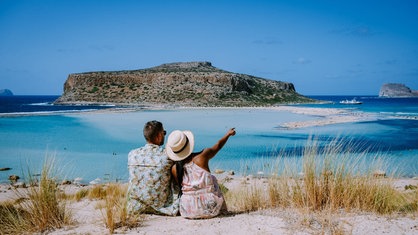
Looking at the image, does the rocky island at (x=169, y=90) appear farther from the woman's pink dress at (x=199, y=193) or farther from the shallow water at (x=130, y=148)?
the woman's pink dress at (x=199, y=193)

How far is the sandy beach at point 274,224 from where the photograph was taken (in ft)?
13.8

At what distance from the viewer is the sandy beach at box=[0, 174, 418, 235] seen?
419 cm

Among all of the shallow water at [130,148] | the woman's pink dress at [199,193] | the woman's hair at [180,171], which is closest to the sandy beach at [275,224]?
the woman's pink dress at [199,193]

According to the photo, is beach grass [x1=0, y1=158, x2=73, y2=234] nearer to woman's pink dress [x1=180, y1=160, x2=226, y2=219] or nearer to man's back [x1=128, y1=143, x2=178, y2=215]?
man's back [x1=128, y1=143, x2=178, y2=215]

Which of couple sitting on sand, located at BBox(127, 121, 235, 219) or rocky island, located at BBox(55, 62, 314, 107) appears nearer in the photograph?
couple sitting on sand, located at BBox(127, 121, 235, 219)

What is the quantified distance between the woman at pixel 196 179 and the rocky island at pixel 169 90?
54.4 meters

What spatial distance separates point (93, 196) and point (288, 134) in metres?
14.9

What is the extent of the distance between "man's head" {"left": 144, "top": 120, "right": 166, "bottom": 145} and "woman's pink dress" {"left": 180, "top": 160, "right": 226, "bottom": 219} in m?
0.53

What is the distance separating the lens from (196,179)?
182 inches

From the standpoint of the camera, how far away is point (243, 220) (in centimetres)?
459

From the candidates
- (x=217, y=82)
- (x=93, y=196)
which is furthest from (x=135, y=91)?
(x=93, y=196)

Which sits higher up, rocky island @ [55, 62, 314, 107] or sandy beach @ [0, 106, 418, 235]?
rocky island @ [55, 62, 314, 107]

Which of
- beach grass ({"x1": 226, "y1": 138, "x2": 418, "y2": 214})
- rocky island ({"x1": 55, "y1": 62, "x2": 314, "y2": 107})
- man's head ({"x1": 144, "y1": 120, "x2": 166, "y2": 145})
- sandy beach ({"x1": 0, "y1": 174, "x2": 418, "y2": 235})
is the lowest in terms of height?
sandy beach ({"x1": 0, "y1": 174, "x2": 418, "y2": 235})

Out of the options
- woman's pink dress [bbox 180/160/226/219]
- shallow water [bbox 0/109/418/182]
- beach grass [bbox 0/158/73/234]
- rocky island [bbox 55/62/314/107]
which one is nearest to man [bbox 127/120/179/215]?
woman's pink dress [bbox 180/160/226/219]
